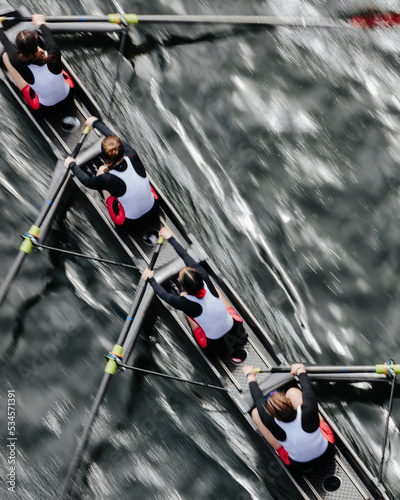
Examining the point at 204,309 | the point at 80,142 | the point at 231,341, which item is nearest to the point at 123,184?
the point at 80,142

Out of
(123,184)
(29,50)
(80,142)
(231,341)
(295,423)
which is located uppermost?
(29,50)

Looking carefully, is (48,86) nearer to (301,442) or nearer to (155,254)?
(155,254)

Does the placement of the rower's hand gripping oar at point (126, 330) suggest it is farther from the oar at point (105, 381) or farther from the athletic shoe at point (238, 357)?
the athletic shoe at point (238, 357)

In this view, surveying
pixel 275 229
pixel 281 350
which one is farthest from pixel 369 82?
pixel 281 350

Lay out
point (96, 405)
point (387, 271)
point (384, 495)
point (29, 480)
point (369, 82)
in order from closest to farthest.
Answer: point (384, 495)
point (96, 405)
point (29, 480)
point (387, 271)
point (369, 82)

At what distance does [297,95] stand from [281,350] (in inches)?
138

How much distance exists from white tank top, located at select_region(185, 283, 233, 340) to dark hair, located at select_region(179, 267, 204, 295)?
19 centimetres

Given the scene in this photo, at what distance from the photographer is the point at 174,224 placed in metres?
6.88

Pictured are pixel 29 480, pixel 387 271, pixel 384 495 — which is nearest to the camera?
pixel 384 495

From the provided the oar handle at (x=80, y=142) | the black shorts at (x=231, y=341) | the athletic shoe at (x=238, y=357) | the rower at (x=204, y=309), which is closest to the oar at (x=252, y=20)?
the oar handle at (x=80, y=142)

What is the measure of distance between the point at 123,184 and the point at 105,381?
85.0 inches

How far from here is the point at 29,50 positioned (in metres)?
6.40

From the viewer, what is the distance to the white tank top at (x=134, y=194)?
598 cm

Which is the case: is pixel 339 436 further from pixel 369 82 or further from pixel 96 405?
pixel 369 82
